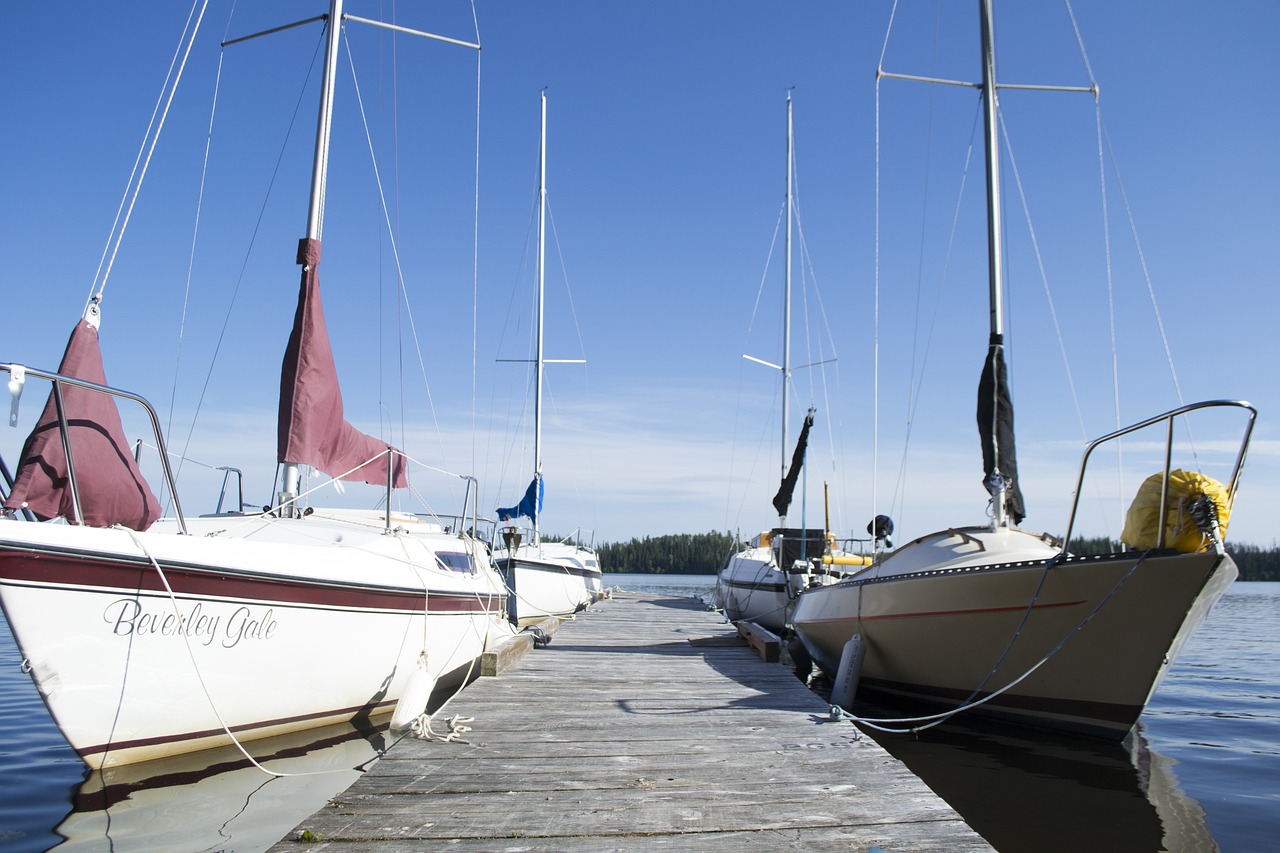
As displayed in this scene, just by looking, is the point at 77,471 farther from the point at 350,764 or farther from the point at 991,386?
the point at 991,386

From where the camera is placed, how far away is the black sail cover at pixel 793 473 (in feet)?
51.8

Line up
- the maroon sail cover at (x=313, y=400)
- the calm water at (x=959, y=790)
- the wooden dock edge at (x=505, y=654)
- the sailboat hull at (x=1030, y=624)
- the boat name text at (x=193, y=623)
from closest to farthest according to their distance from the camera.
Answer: the calm water at (x=959, y=790), the boat name text at (x=193, y=623), the sailboat hull at (x=1030, y=624), the wooden dock edge at (x=505, y=654), the maroon sail cover at (x=313, y=400)

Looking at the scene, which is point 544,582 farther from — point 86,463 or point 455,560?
point 86,463

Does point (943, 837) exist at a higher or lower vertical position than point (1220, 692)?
higher

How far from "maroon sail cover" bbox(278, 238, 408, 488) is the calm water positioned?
3112 mm

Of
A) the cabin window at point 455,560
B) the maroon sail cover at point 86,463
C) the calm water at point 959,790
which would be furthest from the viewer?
the cabin window at point 455,560

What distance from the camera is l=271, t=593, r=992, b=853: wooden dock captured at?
3418 millimetres

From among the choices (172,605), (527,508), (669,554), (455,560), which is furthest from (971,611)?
(669,554)

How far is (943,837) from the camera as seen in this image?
3455 mm

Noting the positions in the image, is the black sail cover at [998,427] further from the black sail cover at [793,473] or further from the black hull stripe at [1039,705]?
the black sail cover at [793,473]

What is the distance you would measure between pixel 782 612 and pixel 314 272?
37.7 ft

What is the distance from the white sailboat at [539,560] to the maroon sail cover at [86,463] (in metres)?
8.74

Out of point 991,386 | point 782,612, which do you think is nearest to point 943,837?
point 991,386

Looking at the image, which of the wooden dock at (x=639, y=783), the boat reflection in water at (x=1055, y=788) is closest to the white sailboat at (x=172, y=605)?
the wooden dock at (x=639, y=783)
